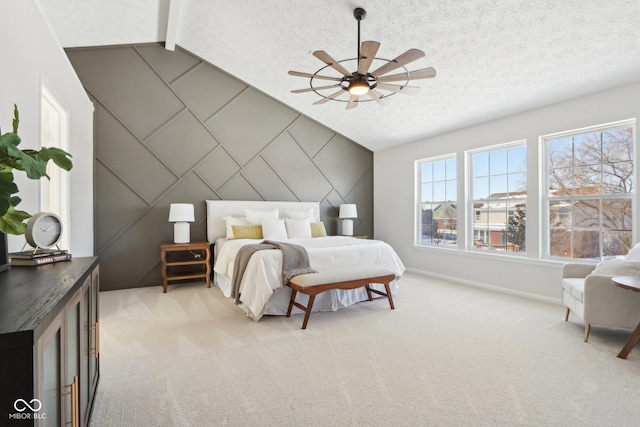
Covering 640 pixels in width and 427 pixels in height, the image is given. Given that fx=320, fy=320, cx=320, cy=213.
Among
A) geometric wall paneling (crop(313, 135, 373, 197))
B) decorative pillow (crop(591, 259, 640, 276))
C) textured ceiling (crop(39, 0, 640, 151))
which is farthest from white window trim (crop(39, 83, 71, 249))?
decorative pillow (crop(591, 259, 640, 276))

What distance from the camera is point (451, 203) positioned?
17.4 ft

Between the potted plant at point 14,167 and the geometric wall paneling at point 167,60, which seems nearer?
the potted plant at point 14,167

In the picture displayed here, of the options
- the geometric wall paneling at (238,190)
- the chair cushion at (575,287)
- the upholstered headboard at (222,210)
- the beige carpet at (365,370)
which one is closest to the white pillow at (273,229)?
the upholstered headboard at (222,210)

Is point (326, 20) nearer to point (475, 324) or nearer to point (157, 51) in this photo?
point (157, 51)

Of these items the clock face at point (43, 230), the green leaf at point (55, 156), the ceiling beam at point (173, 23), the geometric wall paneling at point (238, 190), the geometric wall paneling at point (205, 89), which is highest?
the ceiling beam at point (173, 23)

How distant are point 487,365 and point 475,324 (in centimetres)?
91

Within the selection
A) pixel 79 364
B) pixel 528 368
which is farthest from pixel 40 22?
pixel 528 368

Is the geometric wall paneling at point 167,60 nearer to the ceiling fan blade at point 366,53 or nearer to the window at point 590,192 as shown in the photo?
the ceiling fan blade at point 366,53

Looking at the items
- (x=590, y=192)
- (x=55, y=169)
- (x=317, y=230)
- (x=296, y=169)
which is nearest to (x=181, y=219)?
(x=55, y=169)

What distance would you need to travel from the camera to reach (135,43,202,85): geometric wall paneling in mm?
4730

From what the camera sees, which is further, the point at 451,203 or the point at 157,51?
the point at 451,203

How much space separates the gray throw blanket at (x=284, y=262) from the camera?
3.32m

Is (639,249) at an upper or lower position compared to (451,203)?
lower

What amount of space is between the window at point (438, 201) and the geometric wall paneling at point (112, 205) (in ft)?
15.3
